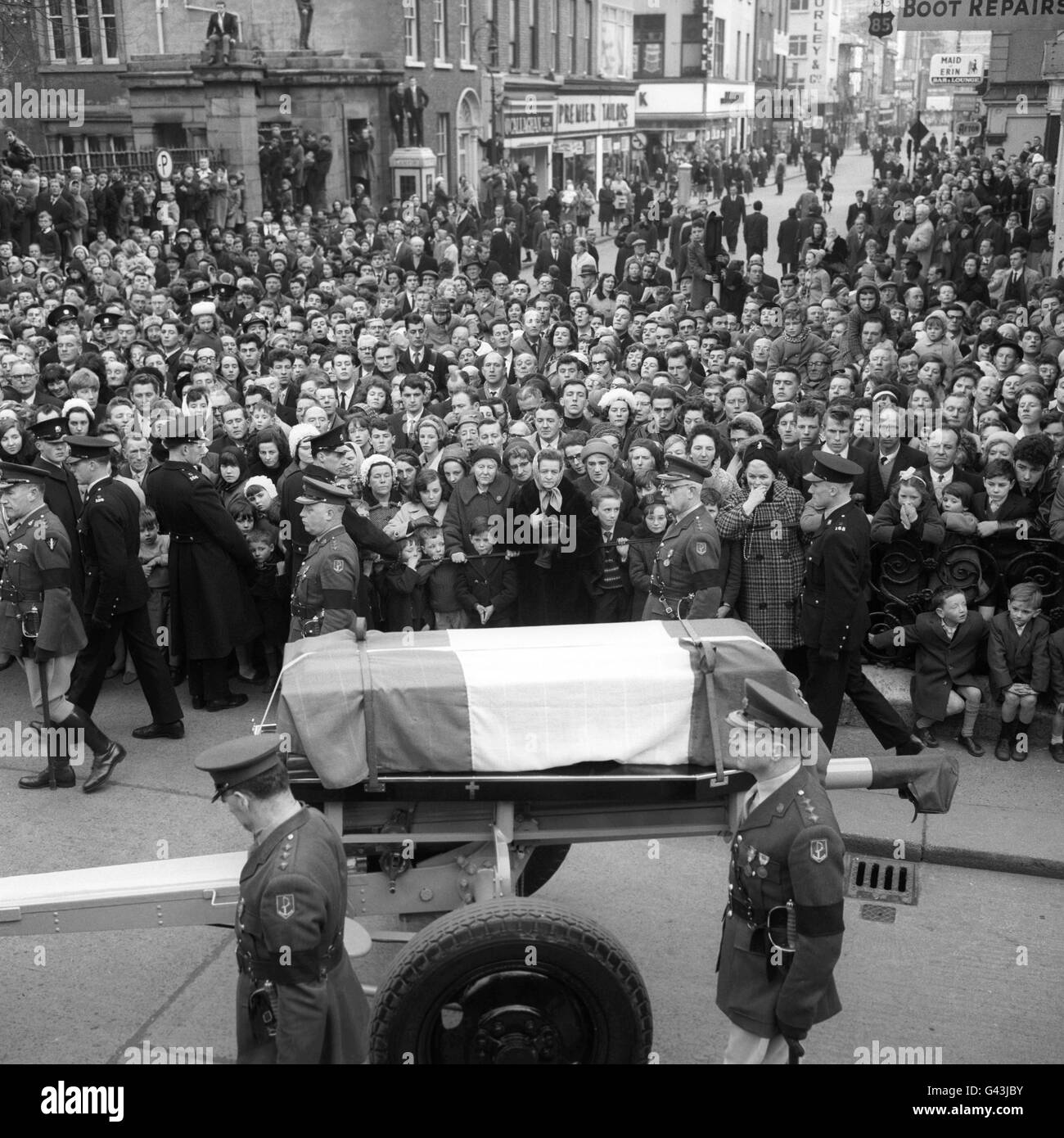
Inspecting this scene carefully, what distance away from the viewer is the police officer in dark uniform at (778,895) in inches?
155

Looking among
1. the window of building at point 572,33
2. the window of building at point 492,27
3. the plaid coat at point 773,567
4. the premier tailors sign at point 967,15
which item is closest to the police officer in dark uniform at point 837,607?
the plaid coat at point 773,567

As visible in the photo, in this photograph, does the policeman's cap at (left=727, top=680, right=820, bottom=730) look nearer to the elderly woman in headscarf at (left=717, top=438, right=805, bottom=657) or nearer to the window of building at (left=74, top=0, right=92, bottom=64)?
the elderly woman in headscarf at (left=717, top=438, right=805, bottom=657)

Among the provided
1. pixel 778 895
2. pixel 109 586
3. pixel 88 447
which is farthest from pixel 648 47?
pixel 778 895

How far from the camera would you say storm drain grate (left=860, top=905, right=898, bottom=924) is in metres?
5.80

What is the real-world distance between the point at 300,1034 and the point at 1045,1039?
284 centimetres

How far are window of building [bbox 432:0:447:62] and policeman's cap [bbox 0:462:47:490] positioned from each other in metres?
33.8

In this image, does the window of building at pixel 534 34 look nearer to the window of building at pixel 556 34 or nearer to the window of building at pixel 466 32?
the window of building at pixel 556 34

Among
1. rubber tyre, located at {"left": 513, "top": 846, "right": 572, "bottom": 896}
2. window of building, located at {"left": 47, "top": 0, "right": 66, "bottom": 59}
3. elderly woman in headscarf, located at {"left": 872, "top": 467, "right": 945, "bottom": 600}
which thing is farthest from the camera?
window of building, located at {"left": 47, "top": 0, "right": 66, "bottom": 59}

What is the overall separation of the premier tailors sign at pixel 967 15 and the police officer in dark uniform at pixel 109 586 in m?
10.1

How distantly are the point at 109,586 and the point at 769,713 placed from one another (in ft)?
14.4

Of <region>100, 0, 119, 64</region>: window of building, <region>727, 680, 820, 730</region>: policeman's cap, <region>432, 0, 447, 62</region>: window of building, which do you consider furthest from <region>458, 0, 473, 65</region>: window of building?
<region>727, 680, 820, 730</region>: policeman's cap

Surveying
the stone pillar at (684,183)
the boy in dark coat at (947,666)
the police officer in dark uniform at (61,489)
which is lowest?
the boy in dark coat at (947,666)

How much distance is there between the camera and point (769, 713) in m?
4.10

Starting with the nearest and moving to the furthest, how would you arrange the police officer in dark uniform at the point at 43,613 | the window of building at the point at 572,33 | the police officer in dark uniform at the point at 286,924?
1. the police officer in dark uniform at the point at 286,924
2. the police officer in dark uniform at the point at 43,613
3. the window of building at the point at 572,33
